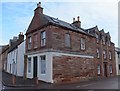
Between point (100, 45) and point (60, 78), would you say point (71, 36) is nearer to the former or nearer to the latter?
point (60, 78)

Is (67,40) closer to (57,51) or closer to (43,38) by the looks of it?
(57,51)

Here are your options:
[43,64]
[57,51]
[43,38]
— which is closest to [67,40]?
[57,51]

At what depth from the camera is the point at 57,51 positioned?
1877 cm

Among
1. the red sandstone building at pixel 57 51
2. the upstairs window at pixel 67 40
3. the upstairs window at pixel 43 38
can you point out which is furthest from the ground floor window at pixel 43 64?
the upstairs window at pixel 67 40

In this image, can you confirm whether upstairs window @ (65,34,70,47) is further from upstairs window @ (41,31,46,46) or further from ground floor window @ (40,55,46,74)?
ground floor window @ (40,55,46,74)

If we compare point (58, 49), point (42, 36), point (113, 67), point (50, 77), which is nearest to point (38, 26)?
point (42, 36)

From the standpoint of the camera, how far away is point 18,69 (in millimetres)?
28031

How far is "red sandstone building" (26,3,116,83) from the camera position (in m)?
18.5

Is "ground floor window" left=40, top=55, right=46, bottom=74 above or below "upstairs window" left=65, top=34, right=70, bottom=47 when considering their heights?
below

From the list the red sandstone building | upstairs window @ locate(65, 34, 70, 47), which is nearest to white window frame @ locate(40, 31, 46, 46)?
the red sandstone building

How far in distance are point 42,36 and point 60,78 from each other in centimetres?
558

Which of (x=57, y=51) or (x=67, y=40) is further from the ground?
(x=67, y=40)

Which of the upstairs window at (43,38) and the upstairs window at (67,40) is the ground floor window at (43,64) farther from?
the upstairs window at (67,40)

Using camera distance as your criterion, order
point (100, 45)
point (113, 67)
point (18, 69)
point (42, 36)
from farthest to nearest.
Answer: point (113, 67)
point (100, 45)
point (18, 69)
point (42, 36)
